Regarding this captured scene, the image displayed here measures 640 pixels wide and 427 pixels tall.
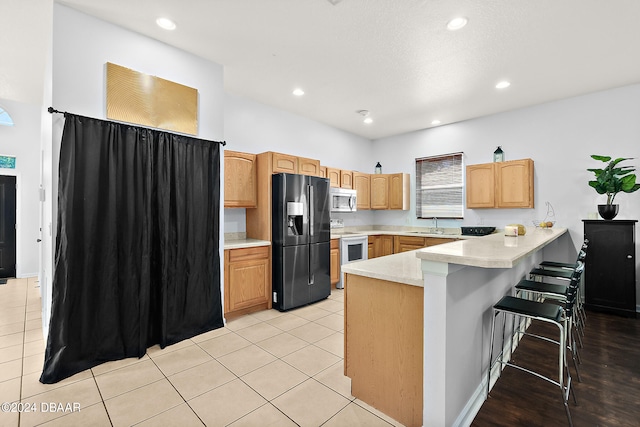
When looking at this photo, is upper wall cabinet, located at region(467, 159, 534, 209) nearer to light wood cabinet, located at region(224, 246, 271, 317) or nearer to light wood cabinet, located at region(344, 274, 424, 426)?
light wood cabinet, located at region(224, 246, 271, 317)

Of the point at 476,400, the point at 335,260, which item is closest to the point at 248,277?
the point at 335,260

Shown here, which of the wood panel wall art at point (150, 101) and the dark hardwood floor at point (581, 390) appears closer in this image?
the dark hardwood floor at point (581, 390)

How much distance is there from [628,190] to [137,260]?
18.2ft

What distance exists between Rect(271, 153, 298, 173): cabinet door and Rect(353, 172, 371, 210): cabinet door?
6.27 ft

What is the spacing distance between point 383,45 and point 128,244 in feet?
10.2

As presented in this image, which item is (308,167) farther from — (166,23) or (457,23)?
(457,23)

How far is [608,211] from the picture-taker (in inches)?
146

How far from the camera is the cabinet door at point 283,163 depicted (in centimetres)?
398

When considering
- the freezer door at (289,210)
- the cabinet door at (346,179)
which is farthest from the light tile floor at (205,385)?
the cabinet door at (346,179)

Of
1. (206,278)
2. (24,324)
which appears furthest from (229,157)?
(24,324)

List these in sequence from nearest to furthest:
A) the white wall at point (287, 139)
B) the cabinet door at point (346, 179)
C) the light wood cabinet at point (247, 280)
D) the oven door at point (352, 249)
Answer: the light wood cabinet at point (247, 280), the white wall at point (287, 139), the oven door at point (352, 249), the cabinet door at point (346, 179)

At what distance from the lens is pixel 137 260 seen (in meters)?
2.67

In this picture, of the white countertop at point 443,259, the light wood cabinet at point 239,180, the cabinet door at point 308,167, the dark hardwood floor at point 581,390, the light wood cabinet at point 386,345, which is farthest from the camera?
the cabinet door at point 308,167

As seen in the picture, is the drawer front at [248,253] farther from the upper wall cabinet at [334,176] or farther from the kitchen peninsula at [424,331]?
the upper wall cabinet at [334,176]
